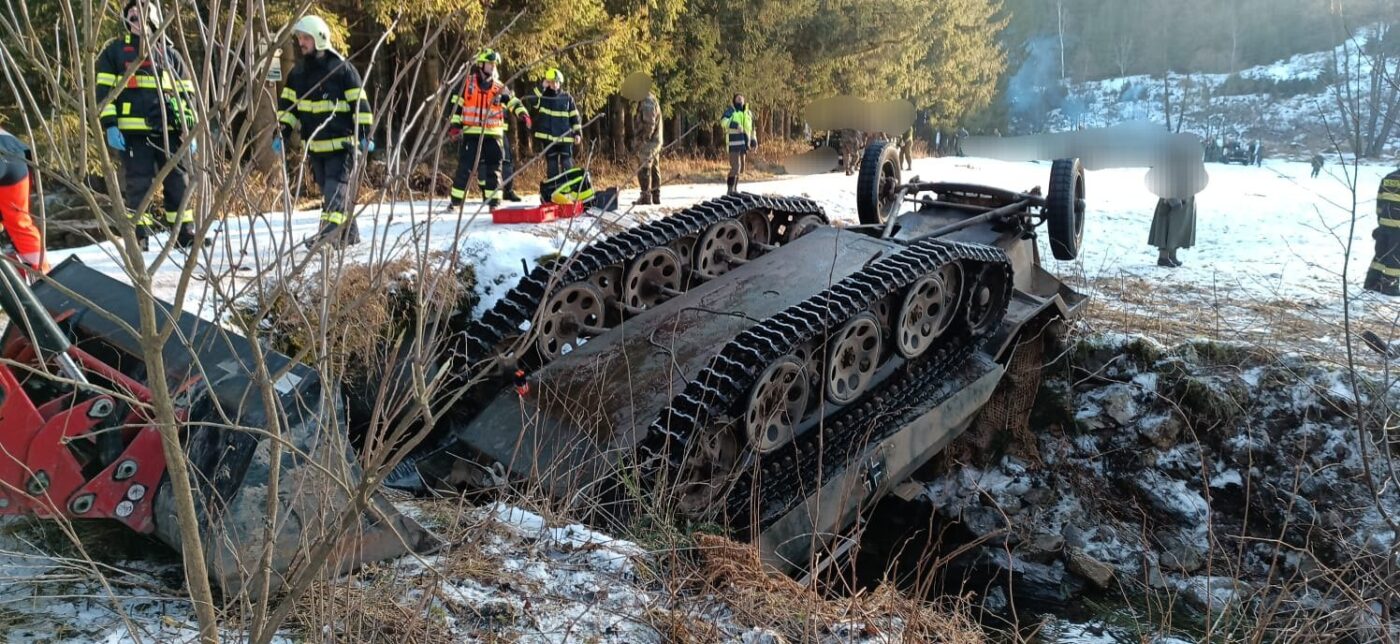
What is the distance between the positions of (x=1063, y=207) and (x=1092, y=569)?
252cm

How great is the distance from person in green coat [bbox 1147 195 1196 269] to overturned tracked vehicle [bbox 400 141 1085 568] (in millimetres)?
6470

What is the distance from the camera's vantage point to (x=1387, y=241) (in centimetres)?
973

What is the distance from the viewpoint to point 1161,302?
9578mm

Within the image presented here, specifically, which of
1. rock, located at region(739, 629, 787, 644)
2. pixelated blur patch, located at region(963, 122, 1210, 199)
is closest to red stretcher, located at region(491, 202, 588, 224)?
pixelated blur patch, located at region(963, 122, 1210, 199)

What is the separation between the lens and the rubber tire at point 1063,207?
21.9 feet

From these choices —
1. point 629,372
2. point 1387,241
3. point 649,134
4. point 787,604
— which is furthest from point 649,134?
point 787,604

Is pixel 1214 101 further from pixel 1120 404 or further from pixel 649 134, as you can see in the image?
pixel 1120 404

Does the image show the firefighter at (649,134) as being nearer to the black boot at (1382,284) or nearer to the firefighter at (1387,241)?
the firefighter at (1387,241)

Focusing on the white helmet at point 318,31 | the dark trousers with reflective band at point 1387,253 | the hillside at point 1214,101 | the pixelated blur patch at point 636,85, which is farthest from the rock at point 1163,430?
the hillside at point 1214,101

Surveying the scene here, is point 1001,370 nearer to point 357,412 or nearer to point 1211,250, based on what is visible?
point 357,412

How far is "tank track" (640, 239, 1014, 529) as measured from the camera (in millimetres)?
4180

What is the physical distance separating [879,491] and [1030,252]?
9.53ft

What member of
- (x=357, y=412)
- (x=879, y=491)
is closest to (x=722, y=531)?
(x=879, y=491)

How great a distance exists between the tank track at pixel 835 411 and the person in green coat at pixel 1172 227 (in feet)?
23.7
